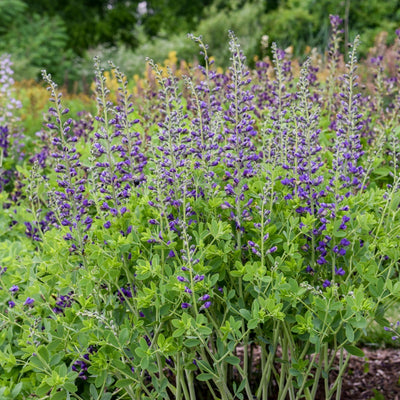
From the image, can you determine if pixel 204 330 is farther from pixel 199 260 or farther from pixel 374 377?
pixel 374 377

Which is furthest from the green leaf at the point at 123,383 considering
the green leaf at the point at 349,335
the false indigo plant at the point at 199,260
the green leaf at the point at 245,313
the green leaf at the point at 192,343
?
the green leaf at the point at 349,335

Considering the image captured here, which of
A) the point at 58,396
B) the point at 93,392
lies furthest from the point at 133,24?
the point at 58,396

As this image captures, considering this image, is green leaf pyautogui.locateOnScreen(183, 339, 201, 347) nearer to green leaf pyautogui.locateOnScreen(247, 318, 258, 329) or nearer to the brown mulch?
green leaf pyautogui.locateOnScreen(247, 318, 258, 329)

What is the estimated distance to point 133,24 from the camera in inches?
850

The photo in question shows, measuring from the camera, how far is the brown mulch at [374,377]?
338cm

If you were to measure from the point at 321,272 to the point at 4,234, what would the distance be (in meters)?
2.39

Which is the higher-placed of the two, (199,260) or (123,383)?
(199,260)

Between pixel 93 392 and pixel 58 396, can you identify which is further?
pixel 93 392

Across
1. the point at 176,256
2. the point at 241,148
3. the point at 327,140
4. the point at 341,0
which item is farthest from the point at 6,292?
the point at 341,0

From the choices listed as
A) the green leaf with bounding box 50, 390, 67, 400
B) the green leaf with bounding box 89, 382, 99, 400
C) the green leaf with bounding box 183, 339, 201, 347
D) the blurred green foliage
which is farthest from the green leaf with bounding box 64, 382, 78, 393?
the blurred green foliage

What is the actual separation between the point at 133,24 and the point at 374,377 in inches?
787

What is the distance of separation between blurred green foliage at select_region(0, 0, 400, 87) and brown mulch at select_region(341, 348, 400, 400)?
496 inches

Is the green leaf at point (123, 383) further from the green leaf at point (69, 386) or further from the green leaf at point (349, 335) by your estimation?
the green leaf at point (349, 335)

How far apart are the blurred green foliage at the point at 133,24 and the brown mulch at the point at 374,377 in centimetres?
1260
